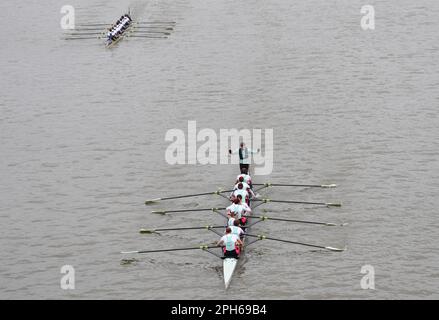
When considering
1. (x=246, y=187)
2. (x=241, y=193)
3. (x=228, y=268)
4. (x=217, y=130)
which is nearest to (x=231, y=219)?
(x=241, y=193)

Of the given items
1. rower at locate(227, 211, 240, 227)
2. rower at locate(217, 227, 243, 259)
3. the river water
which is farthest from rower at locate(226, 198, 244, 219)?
rower at locate(217, 227, 243, 259)

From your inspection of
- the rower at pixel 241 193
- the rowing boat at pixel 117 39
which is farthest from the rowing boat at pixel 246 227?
the rowing boat at pixel 117 39

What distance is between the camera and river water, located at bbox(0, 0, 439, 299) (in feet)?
78.0

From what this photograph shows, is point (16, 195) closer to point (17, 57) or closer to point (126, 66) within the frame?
point (126, 66)

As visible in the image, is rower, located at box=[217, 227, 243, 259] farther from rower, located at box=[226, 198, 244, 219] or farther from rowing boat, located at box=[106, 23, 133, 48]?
rowing boat, located at box=[106, 23, 133, 48]

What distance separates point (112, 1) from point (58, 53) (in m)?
12.3

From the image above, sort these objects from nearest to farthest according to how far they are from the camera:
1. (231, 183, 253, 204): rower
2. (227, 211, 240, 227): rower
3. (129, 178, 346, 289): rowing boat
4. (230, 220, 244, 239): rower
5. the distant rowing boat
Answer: (129, 178, 346, 289): rowing boat, (230, 220, 244, 239): rower, (227, 211, 240, 227): rower, (231, 183, 253, 204): rower, the distant rowing boat

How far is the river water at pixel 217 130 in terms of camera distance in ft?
78.0

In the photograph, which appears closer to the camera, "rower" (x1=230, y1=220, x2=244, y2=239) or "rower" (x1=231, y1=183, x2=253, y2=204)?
"rower" (x1=230, y1=220, x2=244, y2=239)

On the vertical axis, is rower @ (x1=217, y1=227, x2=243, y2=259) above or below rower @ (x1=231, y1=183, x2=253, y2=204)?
A: below

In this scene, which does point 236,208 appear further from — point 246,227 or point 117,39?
point 117,39

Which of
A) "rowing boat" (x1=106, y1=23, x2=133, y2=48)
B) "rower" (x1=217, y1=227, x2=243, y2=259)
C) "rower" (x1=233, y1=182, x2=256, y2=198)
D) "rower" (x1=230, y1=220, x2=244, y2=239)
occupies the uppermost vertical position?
"rowing boat" (x1=106, y1=23, x2=133, y2=48)
